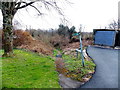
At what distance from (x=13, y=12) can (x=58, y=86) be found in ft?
18.3

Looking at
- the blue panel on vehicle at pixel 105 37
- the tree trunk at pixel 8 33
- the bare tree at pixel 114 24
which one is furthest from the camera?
the bare tree at pixel 114 24

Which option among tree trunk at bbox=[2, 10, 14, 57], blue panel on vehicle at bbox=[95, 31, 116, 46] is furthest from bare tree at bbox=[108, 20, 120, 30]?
tree trunk at bbox=[2, 10, 14, 57]

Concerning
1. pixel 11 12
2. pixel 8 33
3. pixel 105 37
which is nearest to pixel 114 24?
pixel 105 37

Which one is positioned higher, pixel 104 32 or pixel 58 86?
pixel 104 32

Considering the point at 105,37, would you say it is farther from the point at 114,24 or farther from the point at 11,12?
the point at 114,24

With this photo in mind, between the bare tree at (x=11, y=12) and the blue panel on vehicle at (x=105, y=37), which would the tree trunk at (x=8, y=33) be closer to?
the bare tree at (x=11, y=12)

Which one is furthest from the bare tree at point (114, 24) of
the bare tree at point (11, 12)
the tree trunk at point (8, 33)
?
the tree trunk at point (8, 33)

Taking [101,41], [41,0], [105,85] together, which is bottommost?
[105,85]

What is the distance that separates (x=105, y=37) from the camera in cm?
1616

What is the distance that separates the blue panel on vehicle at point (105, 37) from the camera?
49.5 ft

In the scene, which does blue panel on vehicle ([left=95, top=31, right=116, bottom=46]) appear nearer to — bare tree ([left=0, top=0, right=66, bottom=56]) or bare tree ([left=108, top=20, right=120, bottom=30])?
bare tree ([left=0, top=0, right=66, bottom=56])

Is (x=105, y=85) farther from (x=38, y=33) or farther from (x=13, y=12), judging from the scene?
(x=38, y=33)

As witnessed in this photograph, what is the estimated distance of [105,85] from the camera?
4195mm

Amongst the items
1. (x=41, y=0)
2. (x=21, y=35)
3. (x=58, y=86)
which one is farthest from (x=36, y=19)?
(x=58, y=86)
